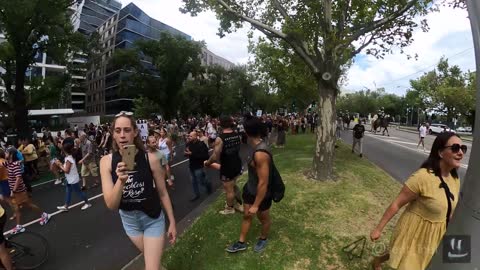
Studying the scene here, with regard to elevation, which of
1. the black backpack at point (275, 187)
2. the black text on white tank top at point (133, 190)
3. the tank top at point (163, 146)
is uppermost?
the black text on white tank top at point (133, 190)

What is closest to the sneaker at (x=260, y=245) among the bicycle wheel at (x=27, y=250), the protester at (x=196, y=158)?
the bicycle wheel at (x=27, y=250)

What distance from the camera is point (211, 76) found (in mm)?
60719

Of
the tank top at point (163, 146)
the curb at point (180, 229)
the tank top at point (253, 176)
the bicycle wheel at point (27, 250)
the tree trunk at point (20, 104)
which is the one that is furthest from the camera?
the tree trunk at point (20, 104)

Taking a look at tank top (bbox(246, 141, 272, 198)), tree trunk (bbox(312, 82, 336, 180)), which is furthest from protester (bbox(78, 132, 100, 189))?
tank top (bbox(246, 141, 272, 198))

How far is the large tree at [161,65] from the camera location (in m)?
44.9

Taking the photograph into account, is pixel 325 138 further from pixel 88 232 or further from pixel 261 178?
pixel 88 232

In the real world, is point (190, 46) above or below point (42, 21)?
above

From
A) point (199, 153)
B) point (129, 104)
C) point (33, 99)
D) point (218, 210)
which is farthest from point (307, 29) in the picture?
point (129, 104)

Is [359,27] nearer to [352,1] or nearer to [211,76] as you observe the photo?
[352,1]

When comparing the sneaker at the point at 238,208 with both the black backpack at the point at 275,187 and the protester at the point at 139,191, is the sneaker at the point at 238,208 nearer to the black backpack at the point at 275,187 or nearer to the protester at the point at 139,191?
the black backpack at the point at 275,187

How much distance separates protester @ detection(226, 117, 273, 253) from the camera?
438cm

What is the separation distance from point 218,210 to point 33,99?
17164 millimetres

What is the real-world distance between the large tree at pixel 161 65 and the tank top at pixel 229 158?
40.0m

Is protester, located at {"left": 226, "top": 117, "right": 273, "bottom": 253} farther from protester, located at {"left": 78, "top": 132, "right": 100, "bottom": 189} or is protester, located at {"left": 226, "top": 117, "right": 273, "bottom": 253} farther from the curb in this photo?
protester, located at {"left": 78, "top": 132, "right": 100, "bottom": 189}
